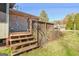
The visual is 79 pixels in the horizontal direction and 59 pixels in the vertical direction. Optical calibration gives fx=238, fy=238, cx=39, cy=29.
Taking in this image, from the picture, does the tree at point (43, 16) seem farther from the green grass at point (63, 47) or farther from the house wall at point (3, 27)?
the house wall at point (3, 27)

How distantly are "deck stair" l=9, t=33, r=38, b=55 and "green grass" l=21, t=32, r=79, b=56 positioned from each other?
6 cm

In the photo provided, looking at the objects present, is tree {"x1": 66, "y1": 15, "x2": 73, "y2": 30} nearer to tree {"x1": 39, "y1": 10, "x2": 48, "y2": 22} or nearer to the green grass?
the green grass

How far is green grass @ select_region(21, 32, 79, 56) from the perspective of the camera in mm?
2457

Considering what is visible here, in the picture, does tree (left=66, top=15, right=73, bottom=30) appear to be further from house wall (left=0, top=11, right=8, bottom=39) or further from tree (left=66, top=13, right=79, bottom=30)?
house wall (left=0, top=11, right=8, bottom=39)

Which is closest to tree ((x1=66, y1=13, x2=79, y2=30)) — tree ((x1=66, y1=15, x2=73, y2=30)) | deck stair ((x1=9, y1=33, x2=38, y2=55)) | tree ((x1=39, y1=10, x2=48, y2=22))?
tree ((x1=66, y1=15, x2=73, y2=30))

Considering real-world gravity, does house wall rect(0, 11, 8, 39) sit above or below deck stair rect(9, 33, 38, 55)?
above

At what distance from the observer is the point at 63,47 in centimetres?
247

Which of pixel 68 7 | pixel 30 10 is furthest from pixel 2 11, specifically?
pixel 68 7

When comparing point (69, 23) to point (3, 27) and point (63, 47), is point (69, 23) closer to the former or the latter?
point (63, 47)

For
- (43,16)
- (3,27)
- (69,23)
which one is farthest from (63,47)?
(3,27)

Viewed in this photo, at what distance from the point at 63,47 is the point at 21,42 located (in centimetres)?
44

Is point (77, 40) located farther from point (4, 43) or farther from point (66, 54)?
point (4, 43)

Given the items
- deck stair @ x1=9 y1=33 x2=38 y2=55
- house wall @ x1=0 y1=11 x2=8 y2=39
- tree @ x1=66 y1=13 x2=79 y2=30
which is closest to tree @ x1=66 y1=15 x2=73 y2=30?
tree @ x1=66 y1=13 x2=79 y2=30

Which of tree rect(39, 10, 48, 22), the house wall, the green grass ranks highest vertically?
tree rect(39, 10, 48, 22)
